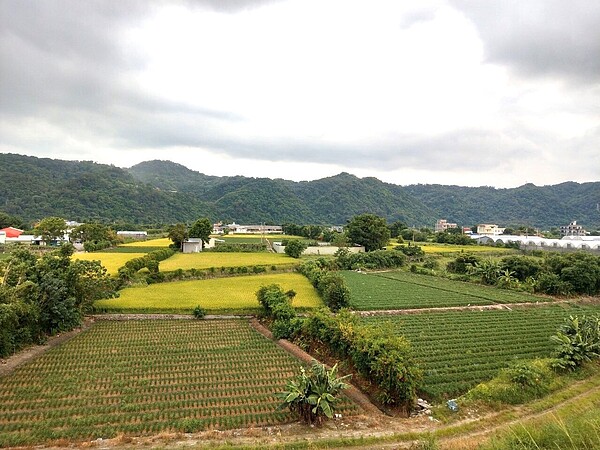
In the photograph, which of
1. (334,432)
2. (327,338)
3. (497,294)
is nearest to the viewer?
(334,432)

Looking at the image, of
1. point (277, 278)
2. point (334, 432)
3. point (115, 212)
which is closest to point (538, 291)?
point (277, 278)

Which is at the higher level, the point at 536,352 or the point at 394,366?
the point at 394,366

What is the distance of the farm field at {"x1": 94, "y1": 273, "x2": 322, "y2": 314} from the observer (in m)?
33.4

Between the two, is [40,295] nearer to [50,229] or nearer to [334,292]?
[334,292]

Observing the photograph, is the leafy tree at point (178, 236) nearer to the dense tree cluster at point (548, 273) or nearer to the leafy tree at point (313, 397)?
the dense tree cluster at point (548, 273)

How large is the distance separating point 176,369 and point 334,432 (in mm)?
9569

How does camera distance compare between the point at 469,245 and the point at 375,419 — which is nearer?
the point at 375,419

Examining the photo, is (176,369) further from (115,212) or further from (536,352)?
(115,212)

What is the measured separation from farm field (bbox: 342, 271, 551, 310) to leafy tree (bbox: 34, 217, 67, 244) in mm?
53878

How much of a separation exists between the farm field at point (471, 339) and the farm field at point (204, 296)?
9888 mm

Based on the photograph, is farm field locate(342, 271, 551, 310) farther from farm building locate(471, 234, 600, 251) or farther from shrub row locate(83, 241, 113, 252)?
farm building locate(471, 234, 600, 251)

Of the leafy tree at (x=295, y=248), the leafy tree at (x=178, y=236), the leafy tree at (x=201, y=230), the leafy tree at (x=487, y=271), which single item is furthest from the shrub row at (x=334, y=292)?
the leafy tree at (x=201, y=230)

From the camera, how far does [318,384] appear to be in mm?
16234

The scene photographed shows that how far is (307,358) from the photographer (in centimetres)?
2317
